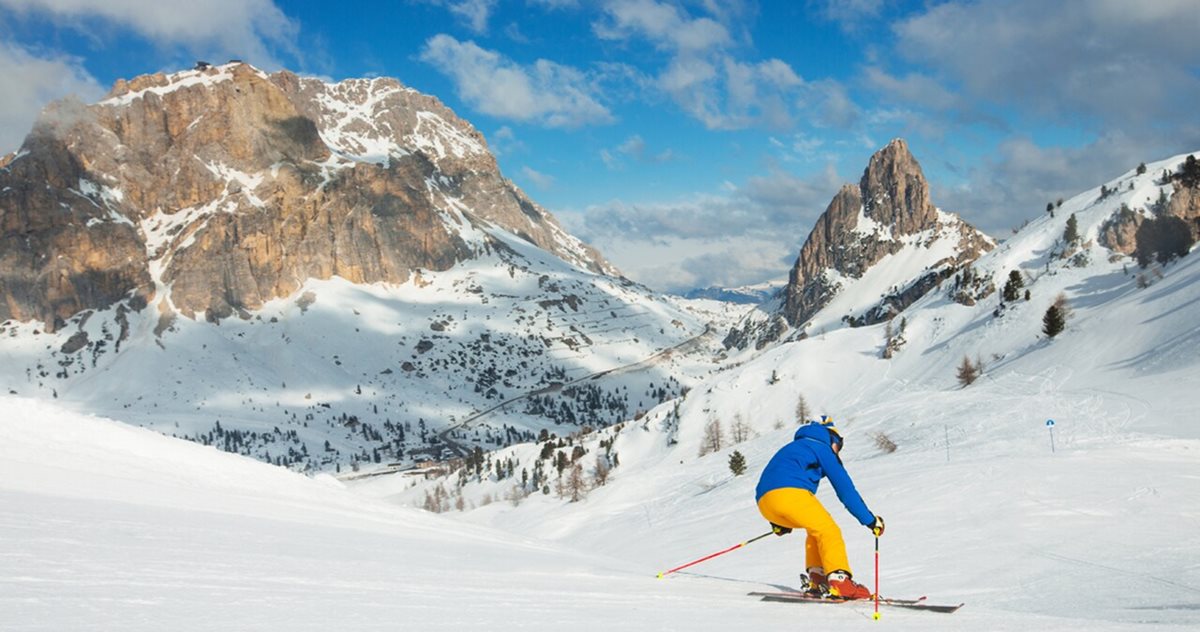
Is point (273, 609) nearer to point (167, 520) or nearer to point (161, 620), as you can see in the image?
point (161, 620)

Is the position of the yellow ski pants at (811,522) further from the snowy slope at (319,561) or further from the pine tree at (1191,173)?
the pine tree at (1191,173)

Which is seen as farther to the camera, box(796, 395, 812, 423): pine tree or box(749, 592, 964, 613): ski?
box(796, 395, 812, 423): pine tree

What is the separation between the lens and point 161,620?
494 cm

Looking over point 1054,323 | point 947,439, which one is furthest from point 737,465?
point 1054,323

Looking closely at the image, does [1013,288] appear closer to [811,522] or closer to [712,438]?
[712,438]

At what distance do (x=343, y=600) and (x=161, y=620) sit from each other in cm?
187

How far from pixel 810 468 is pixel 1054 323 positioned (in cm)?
5781

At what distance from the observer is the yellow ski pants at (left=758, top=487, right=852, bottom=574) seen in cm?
885

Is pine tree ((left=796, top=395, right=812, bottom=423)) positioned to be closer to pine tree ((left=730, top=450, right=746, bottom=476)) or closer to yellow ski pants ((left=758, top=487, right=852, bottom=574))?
pine tree ((left=730, top=450, right=746, bottom=476))

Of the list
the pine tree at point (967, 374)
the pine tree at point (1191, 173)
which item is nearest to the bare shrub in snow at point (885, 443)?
the pine tree at point (967, 374)

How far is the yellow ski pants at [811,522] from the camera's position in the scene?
8852 millimetres

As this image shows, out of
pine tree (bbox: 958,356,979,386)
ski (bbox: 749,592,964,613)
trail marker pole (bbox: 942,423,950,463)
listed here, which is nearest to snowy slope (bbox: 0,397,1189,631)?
ski (bbox: 749,592,964,613)

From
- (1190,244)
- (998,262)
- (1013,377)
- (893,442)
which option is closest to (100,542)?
(893,442)

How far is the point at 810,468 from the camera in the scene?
933 centimetres
